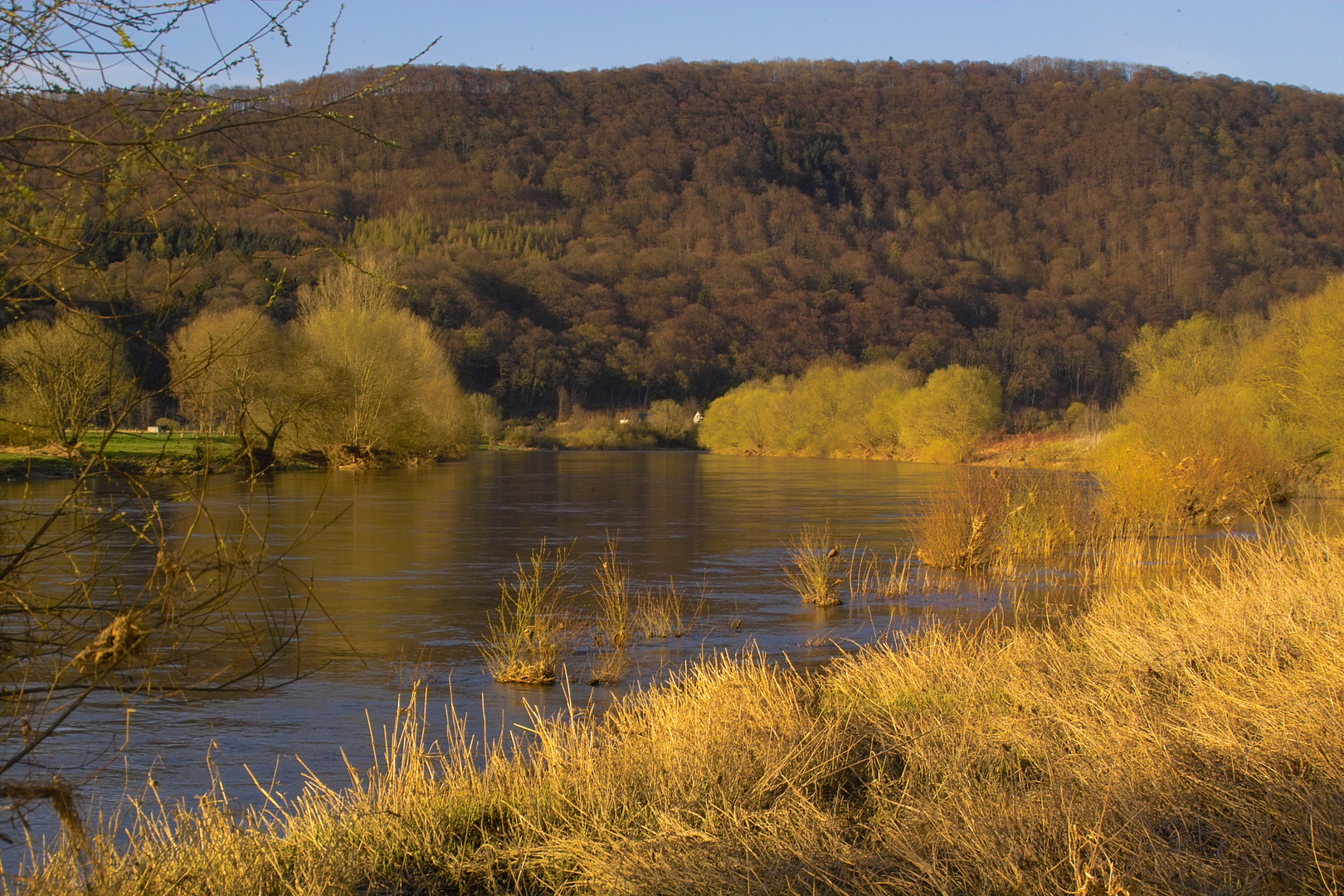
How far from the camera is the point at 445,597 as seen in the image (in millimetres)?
16672

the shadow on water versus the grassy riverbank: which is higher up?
the grassy riverbank

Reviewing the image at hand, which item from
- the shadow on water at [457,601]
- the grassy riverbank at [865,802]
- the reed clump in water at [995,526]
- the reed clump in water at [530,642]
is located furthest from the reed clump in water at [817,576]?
the grassy riverbank at [865,802]

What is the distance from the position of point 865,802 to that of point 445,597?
1115 cm

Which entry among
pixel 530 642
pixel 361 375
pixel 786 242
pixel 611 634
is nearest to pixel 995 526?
pixel 611 634

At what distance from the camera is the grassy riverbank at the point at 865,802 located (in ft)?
16.5

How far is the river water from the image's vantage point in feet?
28.7

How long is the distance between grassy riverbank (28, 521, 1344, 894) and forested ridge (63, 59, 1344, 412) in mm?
77302

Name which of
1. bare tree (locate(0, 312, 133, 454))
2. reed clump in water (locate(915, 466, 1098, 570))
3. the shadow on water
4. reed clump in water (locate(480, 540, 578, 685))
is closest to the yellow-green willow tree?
the shadow on water

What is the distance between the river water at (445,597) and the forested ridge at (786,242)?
52141 millimetres

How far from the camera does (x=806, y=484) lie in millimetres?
44312

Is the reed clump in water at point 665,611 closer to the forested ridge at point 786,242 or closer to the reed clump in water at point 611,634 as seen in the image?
the reed clump in water at point 611,634

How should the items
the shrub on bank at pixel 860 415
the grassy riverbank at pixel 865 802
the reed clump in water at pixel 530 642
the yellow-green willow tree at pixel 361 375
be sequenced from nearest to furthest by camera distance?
the grassy riverbank at pixel 865 802
the reed clump in water at pixel 530 642
the yellow-green willow tree at pixel 361 375
the shrub on bank at pixel 860 415

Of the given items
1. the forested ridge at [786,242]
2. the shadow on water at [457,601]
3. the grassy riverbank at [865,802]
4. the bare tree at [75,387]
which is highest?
the forested ridge at [786,242]

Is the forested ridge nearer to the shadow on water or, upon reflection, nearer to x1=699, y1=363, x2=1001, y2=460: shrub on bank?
x1=699, y1=363, x2=1001, y2=460: shrub on bank
